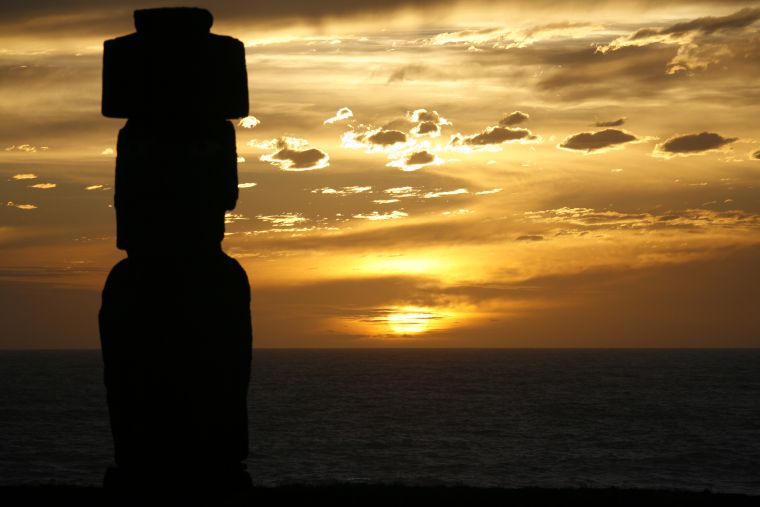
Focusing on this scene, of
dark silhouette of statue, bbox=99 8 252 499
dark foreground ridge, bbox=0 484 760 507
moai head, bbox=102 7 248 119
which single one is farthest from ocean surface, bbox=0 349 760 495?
moai head, bbox=102 7 248 119

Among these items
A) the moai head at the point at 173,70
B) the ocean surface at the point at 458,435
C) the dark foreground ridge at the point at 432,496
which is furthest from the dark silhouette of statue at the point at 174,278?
the ocean surface at the point at 458,435

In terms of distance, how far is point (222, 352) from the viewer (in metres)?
11.9

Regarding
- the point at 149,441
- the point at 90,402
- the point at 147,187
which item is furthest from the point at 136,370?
the point at 90,402

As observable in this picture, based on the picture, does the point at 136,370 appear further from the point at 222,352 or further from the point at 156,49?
the point at 156,49

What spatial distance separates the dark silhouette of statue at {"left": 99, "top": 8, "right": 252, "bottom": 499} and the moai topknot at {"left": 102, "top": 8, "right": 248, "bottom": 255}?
1 centimetres

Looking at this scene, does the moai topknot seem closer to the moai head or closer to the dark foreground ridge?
the moai head

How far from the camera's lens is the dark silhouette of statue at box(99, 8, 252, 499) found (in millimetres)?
11758

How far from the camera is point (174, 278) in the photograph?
38.7 ft

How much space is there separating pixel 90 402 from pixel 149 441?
76.3m

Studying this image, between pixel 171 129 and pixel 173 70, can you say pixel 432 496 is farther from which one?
pixel 173 70

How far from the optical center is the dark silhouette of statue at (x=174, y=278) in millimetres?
11758

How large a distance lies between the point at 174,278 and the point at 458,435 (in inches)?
1936

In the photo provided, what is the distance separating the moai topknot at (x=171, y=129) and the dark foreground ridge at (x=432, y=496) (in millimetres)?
5852

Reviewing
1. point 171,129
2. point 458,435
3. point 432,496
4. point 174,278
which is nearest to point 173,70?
point 171,129
